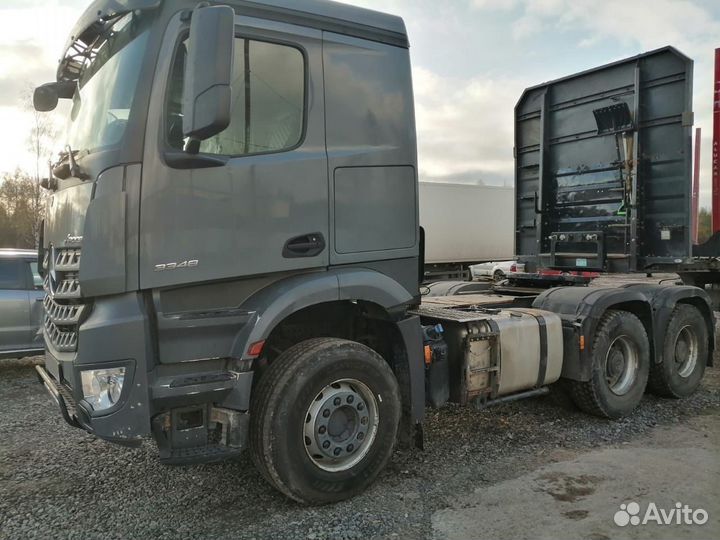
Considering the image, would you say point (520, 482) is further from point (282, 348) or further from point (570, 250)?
point (570, 250)

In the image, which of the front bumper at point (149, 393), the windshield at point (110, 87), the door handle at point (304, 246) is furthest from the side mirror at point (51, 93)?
the door handle at point (304, 246)

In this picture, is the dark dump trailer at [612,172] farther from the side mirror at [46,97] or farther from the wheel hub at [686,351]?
the side mirror at [46,97]

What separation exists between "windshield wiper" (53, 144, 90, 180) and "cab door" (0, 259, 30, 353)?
4509mm

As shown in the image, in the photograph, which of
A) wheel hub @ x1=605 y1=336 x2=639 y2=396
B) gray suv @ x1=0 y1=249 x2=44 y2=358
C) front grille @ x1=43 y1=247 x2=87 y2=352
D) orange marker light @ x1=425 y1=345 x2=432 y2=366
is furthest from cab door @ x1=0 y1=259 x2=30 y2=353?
wheel hub @ x1=605 y1=336 x2=639 y2=396

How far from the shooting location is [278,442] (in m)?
3.26

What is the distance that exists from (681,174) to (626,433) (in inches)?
107

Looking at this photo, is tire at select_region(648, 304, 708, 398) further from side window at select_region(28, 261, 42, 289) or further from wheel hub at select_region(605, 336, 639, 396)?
side window at select_region(28, 261, 42, 289)

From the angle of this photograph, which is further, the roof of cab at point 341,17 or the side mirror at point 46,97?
the side mirror at point 46,97

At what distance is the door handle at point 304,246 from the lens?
3395mm

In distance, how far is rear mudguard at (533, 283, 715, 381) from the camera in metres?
5.04

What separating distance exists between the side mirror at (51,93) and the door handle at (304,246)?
2.02 m

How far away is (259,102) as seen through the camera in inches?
132

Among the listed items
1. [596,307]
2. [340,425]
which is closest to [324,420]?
[340,425]

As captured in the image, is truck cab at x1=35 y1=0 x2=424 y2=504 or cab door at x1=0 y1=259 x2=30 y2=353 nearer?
truck cab at x1=35 y1=0 x2=424 y2=504
